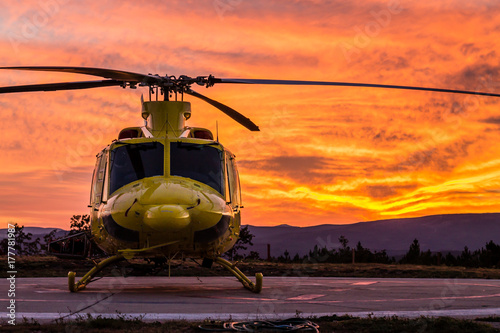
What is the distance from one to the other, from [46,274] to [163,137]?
11.1 m

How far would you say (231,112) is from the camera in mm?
17844

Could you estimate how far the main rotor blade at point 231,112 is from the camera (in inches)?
693

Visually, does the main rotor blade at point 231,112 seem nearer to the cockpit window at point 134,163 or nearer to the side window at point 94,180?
the side window at point 94,180

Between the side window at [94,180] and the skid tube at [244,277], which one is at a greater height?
the side window at [94,180]

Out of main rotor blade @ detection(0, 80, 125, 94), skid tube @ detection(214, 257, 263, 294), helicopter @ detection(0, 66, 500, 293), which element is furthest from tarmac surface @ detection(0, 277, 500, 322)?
main rotor blade @ detection(0, 80, 125, 94)

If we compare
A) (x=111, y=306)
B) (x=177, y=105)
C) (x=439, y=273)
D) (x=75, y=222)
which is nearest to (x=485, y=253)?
(x=439, y=273)

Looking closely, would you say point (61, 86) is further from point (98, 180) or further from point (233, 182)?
point (233, 182)

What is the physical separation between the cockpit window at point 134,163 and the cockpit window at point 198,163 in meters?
0.31

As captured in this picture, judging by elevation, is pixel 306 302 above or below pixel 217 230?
below

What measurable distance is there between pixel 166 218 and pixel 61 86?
490cm

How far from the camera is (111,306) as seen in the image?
38.0 ft

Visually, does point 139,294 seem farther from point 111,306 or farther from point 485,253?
point 485,253

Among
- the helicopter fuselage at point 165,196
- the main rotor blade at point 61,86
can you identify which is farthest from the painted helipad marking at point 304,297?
the main rotor blade at point 61,86

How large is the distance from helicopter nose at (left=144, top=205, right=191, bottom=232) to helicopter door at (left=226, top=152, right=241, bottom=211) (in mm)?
2433
